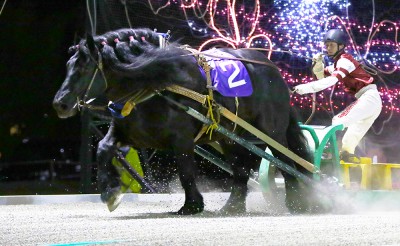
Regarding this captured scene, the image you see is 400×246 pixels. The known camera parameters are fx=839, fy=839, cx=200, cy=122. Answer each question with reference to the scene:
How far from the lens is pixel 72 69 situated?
7.19 m

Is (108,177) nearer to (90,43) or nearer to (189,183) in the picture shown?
(189,183)

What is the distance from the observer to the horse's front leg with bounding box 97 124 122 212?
738 centimetres

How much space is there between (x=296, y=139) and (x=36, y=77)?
18.6 ft

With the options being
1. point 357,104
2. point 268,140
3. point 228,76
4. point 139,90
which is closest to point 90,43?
point 139,90

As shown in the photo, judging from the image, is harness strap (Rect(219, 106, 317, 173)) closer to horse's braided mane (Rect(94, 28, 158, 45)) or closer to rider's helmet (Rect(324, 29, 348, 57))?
horse's braided mane (Rect(94, 28, 158, 45))

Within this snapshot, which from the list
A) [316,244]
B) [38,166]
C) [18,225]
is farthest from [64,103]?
[38,166]

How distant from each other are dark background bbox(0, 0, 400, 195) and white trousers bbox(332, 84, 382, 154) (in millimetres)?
3886

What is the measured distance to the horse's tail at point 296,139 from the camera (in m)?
8.27

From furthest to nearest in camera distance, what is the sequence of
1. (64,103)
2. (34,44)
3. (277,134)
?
(34,44) → (277,134) → (64,103)

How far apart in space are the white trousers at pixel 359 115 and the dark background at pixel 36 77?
3886 mm

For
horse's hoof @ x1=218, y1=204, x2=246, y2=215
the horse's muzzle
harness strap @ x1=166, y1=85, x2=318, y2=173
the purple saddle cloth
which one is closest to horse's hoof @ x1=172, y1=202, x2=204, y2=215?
horse's hoof @ x1=218, y1=204, x2=246, y2=215

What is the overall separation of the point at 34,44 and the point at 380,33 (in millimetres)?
5357

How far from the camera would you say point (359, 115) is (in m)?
8.38

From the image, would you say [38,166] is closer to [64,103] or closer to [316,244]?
[64,103]
